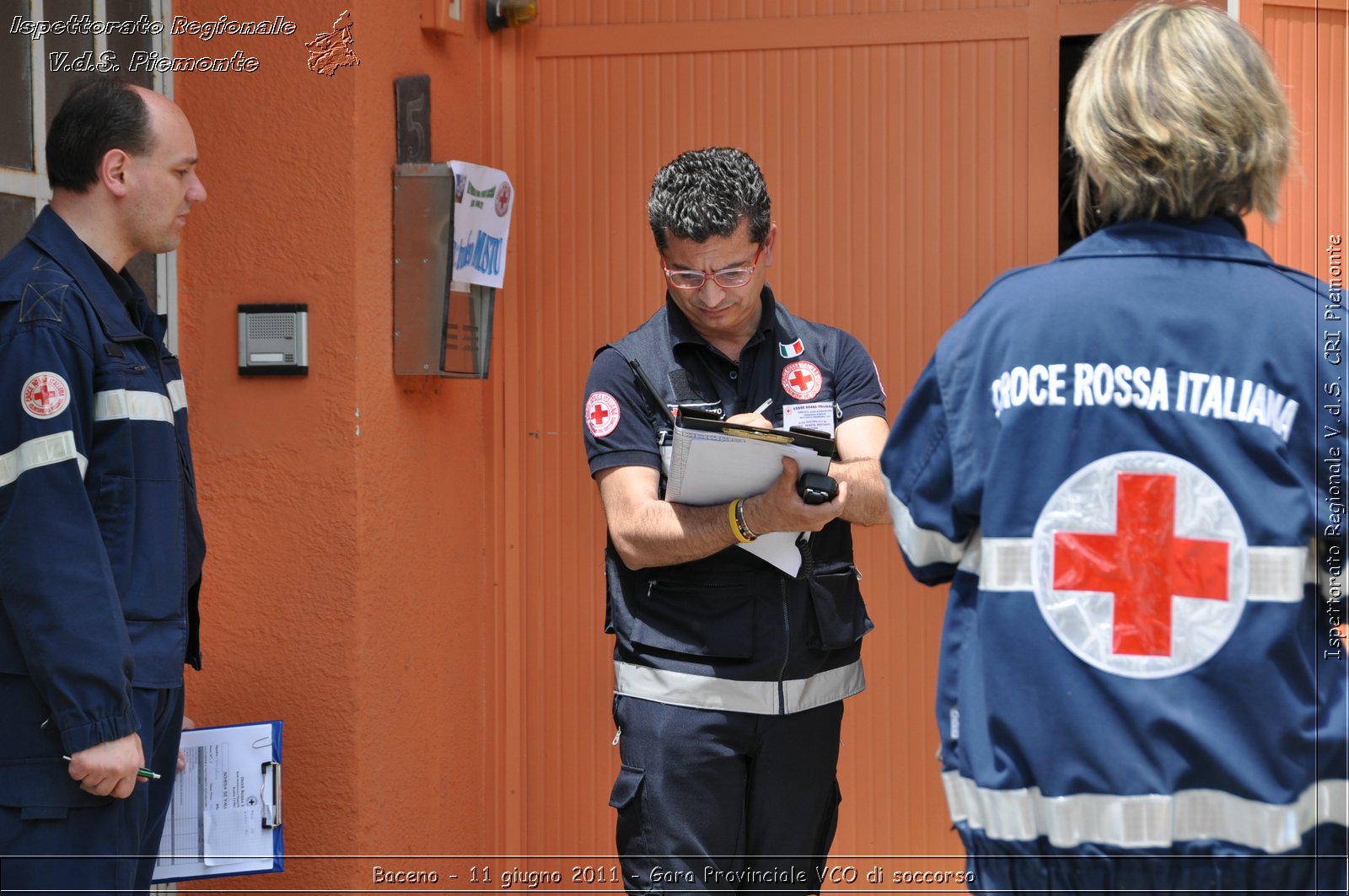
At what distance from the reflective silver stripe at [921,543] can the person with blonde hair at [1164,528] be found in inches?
3.5

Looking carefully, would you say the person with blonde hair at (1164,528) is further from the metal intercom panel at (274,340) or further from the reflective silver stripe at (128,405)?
the metal intercom panel at (274,340)

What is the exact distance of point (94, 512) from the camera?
2.24 metres

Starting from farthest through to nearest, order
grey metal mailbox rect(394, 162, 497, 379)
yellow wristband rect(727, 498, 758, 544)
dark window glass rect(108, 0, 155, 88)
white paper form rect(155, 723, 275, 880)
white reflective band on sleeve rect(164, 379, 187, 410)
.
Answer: grey metal mailbox rect(394, 162, 497, 379), dark window glass rect(108, 0, 155, 88), white paper form rect(155, 723, 275, 880), white reflective band on sleeve rect(164, 379, 187, 410), yellow wristband rect(727, 498, 758, 544)

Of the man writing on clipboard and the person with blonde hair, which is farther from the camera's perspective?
the man writing on clipboard

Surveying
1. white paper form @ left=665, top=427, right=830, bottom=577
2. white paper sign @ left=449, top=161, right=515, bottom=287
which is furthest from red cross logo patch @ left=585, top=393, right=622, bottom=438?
white paper sign @ left=449, top=161, right=515, bottom=287

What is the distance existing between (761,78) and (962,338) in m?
2.26

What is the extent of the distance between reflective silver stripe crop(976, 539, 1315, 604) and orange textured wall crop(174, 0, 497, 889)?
1965 mm

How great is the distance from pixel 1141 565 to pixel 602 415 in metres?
1.30

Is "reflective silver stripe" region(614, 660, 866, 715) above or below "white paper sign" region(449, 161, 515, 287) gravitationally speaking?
below

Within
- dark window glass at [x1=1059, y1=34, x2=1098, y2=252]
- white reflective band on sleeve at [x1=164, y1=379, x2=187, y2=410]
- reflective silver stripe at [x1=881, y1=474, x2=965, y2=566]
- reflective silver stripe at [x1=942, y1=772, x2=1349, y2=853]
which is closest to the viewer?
reflective silver stripe at [x1=942, y1=772, x2=1349, y2=853]

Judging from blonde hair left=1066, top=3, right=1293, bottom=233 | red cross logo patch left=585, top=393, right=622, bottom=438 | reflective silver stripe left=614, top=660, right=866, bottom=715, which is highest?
blonde hair left=1066, top=3, right=1293, bottom=233

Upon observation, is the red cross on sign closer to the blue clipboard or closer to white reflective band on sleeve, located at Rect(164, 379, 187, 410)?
white reflective band on sleeve, located at Rect(164, 379, 187, 410)

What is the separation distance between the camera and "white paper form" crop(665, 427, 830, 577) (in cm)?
233

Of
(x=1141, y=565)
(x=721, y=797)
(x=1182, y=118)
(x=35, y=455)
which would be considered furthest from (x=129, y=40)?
(x=1141, y=565)
